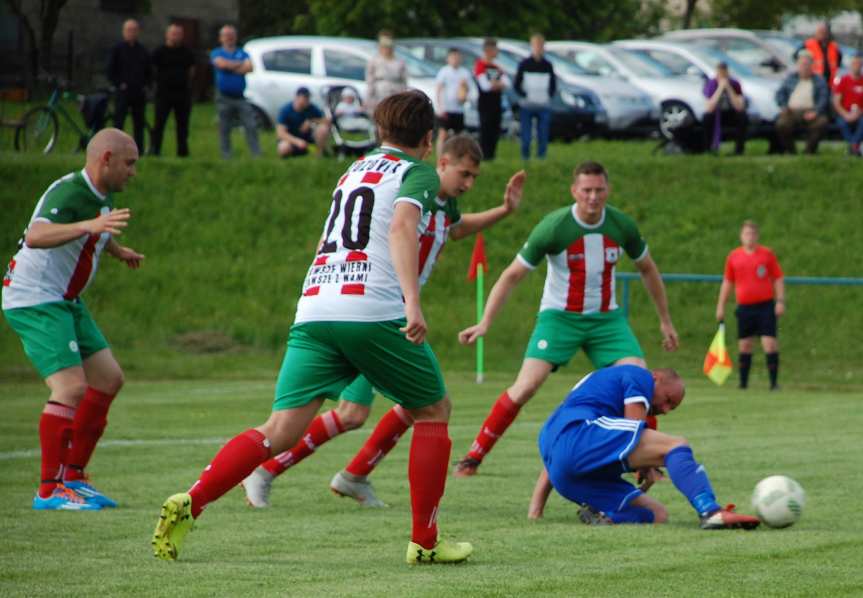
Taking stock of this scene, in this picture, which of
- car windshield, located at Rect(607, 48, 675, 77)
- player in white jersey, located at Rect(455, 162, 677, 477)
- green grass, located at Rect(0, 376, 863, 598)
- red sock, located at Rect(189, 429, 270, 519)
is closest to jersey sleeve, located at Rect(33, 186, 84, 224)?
green grass, located at Rect(0, 376, 863, 598)

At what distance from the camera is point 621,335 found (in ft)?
37.3

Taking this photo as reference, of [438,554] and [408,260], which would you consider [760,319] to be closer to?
[438,554]

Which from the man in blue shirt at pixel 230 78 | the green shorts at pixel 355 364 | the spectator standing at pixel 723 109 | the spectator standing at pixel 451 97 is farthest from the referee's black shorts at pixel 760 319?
the green shorts at pixel 355 364

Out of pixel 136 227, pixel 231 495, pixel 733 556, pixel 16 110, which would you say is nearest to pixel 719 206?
pixel 136 227

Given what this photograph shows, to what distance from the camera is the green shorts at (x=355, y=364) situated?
7.17 meters

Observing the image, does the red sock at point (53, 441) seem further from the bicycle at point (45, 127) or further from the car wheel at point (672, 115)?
the car wheel at point (672, 115)

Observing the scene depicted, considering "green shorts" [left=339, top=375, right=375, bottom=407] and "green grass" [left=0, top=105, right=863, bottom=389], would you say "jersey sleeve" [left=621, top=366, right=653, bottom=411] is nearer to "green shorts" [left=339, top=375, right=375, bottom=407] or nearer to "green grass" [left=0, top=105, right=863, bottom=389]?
"green shorts" [left=339, top=375, right=375, bottom=407]

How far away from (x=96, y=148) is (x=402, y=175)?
2.79 meters

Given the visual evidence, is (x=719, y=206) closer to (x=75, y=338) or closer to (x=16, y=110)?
(x=16, y=110)

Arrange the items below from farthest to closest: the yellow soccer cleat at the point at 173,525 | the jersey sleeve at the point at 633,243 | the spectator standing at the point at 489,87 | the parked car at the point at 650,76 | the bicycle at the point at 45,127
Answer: the parked car at the point at 650,76 → the bicycle at the point at 45,127 → the spectator standing at the point at 489,87 → the jersey sleeve at the point at 633,243 → the yellow soccer cleat at the point at 173,525

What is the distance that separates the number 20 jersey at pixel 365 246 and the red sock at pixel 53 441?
2726 mm

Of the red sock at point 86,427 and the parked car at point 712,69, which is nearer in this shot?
the red sock at point 86,427

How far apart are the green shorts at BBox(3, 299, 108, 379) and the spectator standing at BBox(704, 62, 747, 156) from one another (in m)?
19.2

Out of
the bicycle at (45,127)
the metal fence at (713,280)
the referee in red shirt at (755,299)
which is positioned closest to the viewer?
the referee in red shirt at (755,299)
